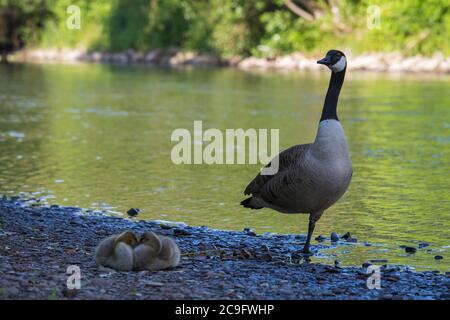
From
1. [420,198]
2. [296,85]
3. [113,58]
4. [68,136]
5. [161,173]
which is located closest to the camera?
[420,198]

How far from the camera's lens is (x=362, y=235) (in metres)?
11.1

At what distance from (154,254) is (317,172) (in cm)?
209

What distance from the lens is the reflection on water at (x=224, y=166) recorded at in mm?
12141

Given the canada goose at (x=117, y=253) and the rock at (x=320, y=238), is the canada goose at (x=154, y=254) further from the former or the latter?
the rock at (x=320, y=238)

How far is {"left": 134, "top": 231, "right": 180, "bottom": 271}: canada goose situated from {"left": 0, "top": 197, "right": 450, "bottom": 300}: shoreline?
9cm

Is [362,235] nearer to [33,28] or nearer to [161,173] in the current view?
[161,173]

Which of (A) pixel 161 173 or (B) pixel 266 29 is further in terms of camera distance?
(B) pixel 266 29

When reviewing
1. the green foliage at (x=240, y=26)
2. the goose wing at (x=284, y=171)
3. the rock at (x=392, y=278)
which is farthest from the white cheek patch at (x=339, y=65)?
the green foliage at (x=240, y=26)

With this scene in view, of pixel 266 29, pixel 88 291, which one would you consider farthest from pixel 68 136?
pixel 266 29

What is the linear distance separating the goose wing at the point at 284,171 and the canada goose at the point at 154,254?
1913mm

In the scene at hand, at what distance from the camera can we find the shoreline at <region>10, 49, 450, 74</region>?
47844 millimetres

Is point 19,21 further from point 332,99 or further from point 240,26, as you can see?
point 332,99

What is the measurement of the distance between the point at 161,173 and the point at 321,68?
37.8 m
